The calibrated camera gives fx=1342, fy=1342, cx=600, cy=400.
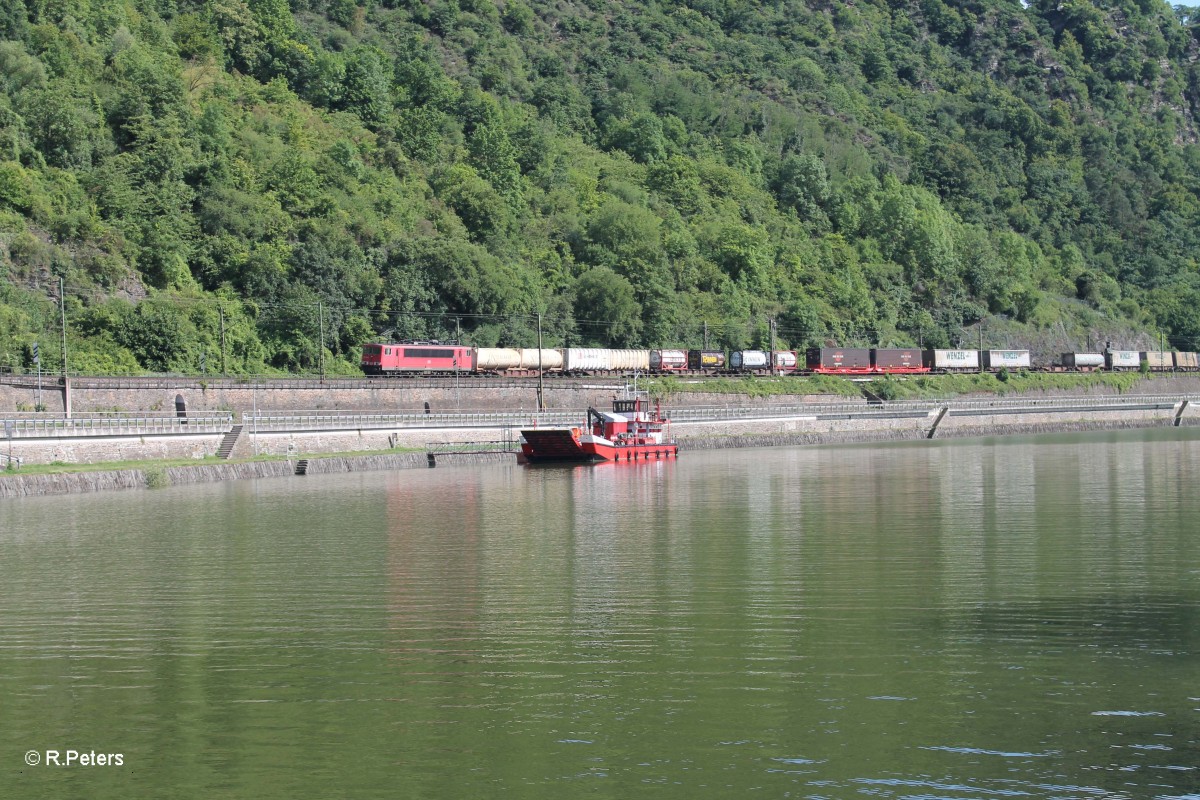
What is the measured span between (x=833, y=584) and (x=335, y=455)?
42948mm

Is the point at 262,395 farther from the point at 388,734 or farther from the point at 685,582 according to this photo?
the point at 388,734

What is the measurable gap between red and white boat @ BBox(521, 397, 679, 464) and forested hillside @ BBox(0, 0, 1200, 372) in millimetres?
24745

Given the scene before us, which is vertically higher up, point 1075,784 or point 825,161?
point 825,161

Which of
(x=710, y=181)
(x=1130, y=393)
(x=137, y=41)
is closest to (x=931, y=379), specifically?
(x=1130, y=393)

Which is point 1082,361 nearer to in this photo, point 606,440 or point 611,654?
point 606,440

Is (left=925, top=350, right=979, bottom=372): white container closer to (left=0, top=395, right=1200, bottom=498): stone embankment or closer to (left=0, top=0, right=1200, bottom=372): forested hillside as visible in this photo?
(left=0, top=395, right=1200, bottom=498): stone embankment

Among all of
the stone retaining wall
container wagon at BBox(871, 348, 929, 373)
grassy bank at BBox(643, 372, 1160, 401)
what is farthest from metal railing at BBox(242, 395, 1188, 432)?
container wagon at BBox(871, 348, 929, 373)

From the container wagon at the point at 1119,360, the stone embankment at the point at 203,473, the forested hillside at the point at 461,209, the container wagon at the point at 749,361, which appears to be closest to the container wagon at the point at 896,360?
the container wagon at the point at 749,361

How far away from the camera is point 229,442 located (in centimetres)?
6222

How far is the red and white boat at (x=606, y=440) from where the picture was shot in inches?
2692

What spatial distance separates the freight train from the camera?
92312 millimetres

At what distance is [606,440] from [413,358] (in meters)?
24.4

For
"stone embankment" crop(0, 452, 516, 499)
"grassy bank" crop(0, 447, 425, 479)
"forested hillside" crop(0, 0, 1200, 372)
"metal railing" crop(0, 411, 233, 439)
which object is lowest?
"stone embankment" crop(0, 452, 516, 499)

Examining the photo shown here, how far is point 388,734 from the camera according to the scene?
55.6ft
